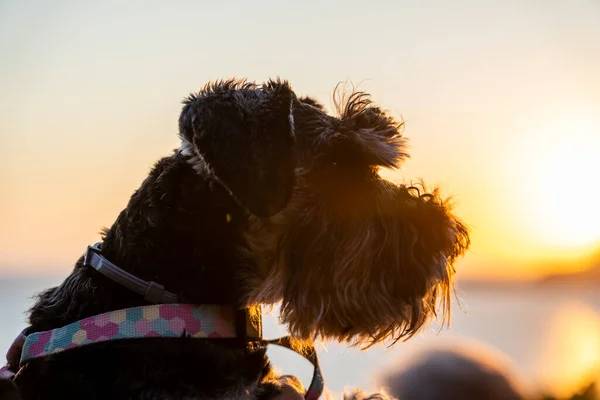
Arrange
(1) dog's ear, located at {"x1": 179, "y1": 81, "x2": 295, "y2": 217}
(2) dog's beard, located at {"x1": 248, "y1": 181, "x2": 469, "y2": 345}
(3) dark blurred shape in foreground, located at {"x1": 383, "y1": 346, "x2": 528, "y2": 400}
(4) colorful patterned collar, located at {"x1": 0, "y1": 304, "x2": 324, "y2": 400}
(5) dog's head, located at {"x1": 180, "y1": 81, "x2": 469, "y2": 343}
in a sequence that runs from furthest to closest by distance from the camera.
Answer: (2) dog's beard, located at {"x1": 248, "y1": 181, "x2": 469, "y2": 345} < (5) dog's head, located at {"x1": 180, "y1": 81, "x2": 469, "y2": 343} < (1) dog's ear, located at {"x1": 179, "y1": 81, "x2": 295, "y2": 217} < (4) colorful patterned collar, located at {"x1": 0, "y1": 304, "x2": 324, "y2": 400} < (3) dark blurred shape in foreground, located at {"x1": 383, "y1": 346, "x2": 528, "y2": 400}

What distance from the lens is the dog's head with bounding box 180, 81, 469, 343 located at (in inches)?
126

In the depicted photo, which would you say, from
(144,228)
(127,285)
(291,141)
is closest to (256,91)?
(291,141)

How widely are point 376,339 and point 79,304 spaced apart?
1680 mm

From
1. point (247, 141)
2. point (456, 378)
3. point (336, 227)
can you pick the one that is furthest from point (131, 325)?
point (456, 378)

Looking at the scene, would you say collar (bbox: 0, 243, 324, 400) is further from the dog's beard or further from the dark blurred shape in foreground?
the dark blurred shape in foreground

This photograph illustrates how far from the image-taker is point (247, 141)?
303 centimetres

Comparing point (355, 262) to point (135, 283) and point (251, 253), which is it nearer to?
point (251, 253)

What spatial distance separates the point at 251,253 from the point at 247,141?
0.58m

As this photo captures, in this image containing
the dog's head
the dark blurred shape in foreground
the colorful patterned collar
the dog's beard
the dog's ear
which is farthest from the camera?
the dog's beard

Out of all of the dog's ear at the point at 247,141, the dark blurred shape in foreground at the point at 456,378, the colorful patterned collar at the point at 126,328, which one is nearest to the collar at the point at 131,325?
the colorful patterned collar at the point at 126,328

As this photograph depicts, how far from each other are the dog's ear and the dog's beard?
30cm

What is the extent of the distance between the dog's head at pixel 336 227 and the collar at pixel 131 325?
28cm

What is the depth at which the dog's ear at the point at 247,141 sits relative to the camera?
2.96 m

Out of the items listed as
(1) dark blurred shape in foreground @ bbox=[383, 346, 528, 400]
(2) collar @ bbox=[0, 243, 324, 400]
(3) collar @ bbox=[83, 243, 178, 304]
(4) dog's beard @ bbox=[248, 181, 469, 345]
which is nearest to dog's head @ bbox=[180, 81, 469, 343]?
(4) dog's beard @ bbox=[248, 181, 469, 345]
